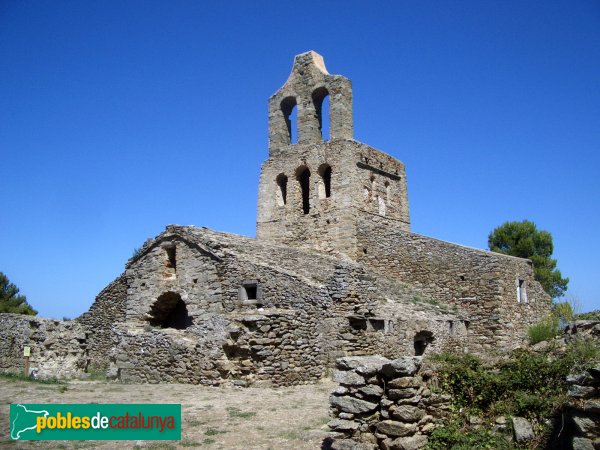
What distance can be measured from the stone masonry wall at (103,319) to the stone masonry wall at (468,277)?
9223 mm

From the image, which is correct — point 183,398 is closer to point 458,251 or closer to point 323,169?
point 458,251

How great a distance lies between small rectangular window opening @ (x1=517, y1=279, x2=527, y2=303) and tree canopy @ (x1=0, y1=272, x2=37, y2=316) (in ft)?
89.6

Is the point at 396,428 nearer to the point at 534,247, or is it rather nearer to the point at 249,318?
the point at 249,318

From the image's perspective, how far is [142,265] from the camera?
17.2 meters

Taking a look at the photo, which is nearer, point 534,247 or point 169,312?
point 169,312

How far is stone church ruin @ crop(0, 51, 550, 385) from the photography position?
13727 millimetres

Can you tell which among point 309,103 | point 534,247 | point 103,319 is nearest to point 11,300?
point 103,319

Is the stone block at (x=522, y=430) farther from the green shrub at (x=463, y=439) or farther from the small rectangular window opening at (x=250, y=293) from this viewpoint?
the small rectangular window opening at (x=250, y=293)

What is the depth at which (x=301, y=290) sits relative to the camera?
14398mm

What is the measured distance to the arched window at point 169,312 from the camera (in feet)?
54.7

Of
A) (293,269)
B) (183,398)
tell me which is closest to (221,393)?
(183,398)

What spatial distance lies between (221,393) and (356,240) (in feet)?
36.4

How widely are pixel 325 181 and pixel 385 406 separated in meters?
17.1

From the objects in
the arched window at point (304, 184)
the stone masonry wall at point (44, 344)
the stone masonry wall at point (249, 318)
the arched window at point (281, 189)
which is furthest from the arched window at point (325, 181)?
the stone masonry wall at point (44, 344)
